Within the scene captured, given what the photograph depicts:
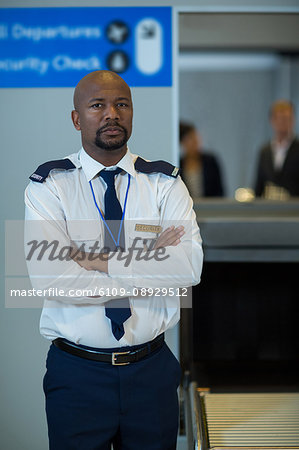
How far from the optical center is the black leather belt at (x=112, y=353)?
1698 millimetres

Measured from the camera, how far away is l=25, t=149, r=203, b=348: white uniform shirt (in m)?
1.63

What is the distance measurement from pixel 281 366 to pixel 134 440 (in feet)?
5.00

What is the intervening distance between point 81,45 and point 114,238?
2.91 feet

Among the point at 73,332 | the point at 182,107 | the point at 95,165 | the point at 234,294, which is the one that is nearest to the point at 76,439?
the point at 73,332

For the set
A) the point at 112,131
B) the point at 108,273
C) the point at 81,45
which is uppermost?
the point at 81,45

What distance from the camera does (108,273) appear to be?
165cm

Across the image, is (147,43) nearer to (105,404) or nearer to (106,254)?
(106,254)

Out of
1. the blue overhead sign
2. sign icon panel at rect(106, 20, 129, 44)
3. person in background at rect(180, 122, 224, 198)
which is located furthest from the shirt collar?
person in background at rect(180, 122, 224, 198)

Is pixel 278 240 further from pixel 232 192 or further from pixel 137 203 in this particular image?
pixel 232 192

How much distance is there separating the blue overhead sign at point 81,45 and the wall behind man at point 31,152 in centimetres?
4

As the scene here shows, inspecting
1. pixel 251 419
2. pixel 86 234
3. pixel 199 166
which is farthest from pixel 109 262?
pixel 199 166

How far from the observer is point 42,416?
2.25 m

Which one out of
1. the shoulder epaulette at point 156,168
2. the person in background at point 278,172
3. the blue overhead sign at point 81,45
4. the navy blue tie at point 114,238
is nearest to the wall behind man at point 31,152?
the blue overhead sign at point 81,45

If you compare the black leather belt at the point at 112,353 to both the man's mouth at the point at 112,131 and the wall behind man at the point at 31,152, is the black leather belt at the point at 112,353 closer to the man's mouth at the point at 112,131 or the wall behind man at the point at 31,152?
the wall behind man at the point at 31,152
